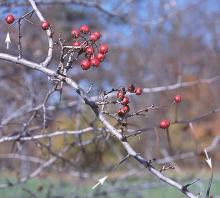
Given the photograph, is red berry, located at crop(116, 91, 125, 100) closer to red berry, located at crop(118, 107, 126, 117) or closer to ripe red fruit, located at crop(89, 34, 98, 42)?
red berry, located at crop(118, 107, 126, 117)

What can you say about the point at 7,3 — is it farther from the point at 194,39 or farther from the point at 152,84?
the point at 194,39

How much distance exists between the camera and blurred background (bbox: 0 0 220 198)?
347cm

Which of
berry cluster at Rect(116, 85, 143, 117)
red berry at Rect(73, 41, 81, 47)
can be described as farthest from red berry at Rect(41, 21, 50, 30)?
berry cluster at Rect(116, 85, 143, 117)

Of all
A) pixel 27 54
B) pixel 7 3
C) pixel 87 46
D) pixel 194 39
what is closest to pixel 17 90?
pixel 27 54

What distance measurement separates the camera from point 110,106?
2.04 metres

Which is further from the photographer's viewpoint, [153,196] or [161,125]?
[153,196]

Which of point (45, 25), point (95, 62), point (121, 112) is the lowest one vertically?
point (121, 112)

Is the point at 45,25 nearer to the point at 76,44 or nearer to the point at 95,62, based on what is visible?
the point at 76,44

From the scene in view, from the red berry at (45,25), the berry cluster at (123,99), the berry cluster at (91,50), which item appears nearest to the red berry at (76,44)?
the berry cluster at (91,50)

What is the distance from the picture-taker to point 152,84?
23.0 feet

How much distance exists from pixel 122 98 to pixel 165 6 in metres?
3.85

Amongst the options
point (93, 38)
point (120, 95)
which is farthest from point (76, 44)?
point (120, 95)

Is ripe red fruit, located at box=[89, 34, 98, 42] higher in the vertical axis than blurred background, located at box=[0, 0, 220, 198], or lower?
lower

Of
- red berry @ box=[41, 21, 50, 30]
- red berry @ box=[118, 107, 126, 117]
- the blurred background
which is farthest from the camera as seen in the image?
the blurred background
